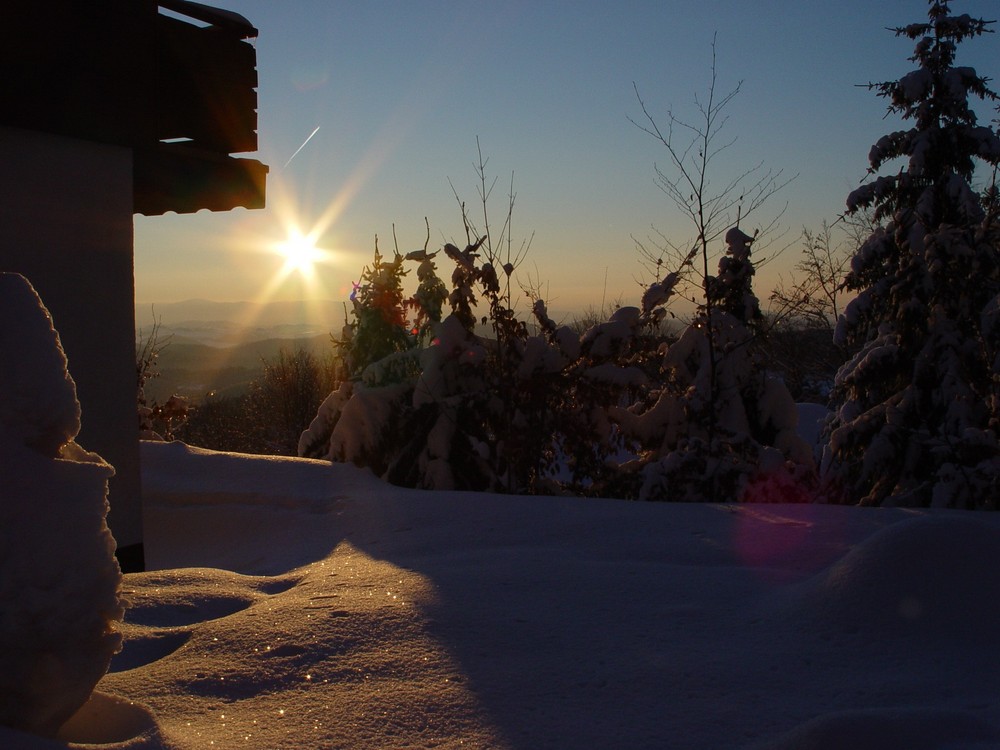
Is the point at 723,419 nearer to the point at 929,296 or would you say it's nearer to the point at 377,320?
the point at 929,296

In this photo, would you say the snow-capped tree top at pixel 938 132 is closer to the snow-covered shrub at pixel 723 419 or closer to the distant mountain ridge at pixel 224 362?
the snow-covered shrub at pixel 723 419

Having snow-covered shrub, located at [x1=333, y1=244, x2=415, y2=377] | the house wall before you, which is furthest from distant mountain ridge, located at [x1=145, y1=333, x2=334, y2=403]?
the house wall

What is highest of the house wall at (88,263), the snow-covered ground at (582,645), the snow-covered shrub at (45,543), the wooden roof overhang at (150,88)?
the wooden roof overhang at (150,88)

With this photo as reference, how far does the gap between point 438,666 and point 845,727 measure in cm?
132

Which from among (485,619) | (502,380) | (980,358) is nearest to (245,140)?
(502,380)

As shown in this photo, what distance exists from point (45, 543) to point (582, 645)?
1848mm

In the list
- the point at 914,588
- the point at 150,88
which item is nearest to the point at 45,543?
the point at 914,588

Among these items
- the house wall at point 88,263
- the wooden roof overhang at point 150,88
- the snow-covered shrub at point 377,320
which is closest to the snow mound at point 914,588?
the house wall at point 88,263

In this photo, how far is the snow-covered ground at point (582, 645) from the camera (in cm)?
224

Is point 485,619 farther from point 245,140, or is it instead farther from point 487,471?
point 487,471

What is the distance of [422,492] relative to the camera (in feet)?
21.3

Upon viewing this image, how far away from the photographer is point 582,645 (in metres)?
2.89

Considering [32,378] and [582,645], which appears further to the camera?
[582,645]

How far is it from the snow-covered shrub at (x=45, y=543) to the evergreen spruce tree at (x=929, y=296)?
7.72m
